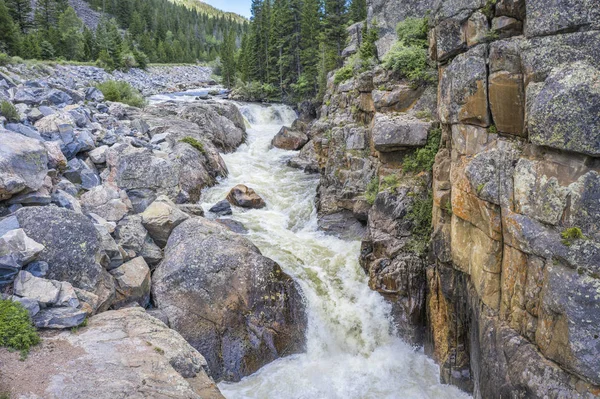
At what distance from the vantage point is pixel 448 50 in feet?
32.9

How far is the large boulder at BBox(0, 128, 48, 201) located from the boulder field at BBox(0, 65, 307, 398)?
0.03m

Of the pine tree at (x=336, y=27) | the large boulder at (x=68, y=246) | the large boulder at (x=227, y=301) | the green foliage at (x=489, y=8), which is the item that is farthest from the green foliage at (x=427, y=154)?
the pine tree at (x=336, y=27)

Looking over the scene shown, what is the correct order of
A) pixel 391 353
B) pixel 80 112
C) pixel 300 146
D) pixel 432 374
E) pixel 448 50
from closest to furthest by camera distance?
1. pixel 448 50
2. pixel 432 374
3. pixel 391 353
4. pixel 80 112
5. pixel 300 146

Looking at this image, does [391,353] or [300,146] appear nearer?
[391,353]

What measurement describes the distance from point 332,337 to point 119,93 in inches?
916

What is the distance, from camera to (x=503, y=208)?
8.32m

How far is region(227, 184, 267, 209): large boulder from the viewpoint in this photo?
18891 mm

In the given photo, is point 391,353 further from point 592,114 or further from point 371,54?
point 371,54

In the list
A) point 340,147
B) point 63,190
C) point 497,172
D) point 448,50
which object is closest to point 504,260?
point 497,172

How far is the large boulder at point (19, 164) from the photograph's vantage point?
399 inches

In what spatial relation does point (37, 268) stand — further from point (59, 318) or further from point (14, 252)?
point (59, 318)

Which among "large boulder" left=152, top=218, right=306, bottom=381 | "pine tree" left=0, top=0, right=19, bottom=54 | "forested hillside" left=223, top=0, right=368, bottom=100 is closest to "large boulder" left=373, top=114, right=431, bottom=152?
"large boulder" left=152, top=218, right=306, bottom=381

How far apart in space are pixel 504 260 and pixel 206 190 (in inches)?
585

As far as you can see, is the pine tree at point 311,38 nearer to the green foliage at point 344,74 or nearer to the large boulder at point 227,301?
the green foliage at point 344,74
